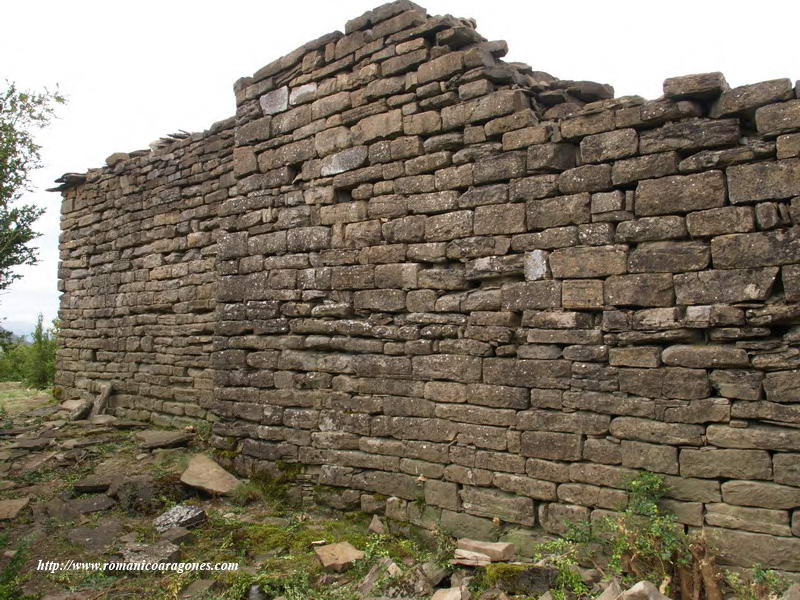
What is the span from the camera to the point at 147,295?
29.2ft

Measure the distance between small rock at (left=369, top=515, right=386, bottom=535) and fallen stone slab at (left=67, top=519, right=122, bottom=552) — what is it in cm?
204

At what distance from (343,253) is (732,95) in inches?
128

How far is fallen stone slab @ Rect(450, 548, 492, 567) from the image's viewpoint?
425cm

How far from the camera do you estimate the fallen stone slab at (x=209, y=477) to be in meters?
5.82

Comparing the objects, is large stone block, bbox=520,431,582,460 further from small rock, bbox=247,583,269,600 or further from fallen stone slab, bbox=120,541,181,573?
fallen stone slab, bbox=120,541,181,573

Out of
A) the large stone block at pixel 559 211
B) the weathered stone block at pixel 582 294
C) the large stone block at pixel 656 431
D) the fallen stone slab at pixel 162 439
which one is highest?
the large stone block at pixel 559 211

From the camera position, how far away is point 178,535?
4883 mm

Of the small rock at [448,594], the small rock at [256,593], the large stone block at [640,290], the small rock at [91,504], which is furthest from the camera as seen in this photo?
the small rock at [91,504]

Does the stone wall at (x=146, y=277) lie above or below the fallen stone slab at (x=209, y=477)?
above

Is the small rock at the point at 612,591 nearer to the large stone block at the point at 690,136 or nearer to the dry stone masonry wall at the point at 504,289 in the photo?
the dry stone masonry wall at the point at 504,289

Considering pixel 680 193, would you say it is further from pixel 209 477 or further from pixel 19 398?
pixel 19 398

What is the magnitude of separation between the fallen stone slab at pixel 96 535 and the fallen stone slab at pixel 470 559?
2717mm

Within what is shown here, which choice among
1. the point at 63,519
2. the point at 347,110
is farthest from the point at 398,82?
the point at 63,519

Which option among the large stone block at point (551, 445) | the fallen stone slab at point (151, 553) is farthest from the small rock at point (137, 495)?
the large stone block at point (551, 445)
